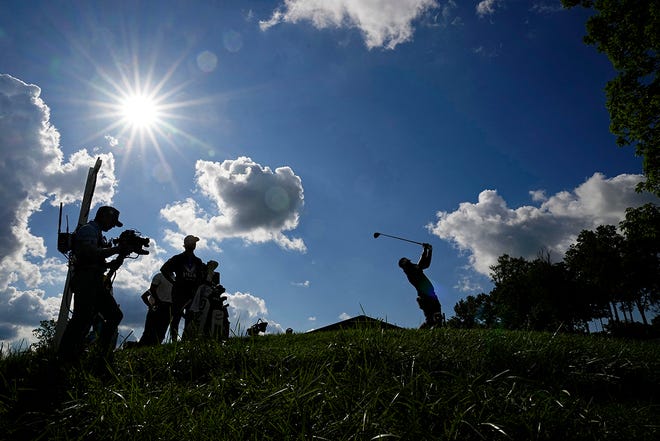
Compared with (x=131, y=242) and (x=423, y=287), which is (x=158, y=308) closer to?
(x=131, y=242)

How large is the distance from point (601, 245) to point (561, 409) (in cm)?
4056

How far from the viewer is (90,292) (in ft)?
15.3

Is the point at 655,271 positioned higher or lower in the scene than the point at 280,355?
higher

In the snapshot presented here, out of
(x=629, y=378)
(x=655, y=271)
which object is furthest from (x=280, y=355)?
(x=655, y=271)

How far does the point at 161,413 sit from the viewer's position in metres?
2.72

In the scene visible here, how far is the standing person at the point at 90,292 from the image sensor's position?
14.5ft

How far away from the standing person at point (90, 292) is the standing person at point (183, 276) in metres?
2.13

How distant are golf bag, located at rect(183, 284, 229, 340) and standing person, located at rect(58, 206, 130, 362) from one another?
859 millimetres

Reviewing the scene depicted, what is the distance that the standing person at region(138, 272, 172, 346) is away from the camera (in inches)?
304

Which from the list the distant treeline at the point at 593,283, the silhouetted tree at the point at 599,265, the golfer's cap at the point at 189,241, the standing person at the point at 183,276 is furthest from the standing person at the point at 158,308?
the silhouetted tree at the point at 599,265

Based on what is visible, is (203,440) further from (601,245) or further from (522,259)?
(522,259)

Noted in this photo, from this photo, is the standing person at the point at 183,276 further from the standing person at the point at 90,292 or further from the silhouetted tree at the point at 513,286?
the silhouetted tree at the point at 513,286

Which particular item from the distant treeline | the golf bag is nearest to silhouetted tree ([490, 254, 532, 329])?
the distant treeline

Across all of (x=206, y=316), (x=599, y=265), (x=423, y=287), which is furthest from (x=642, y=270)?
(x=206, y=316)
